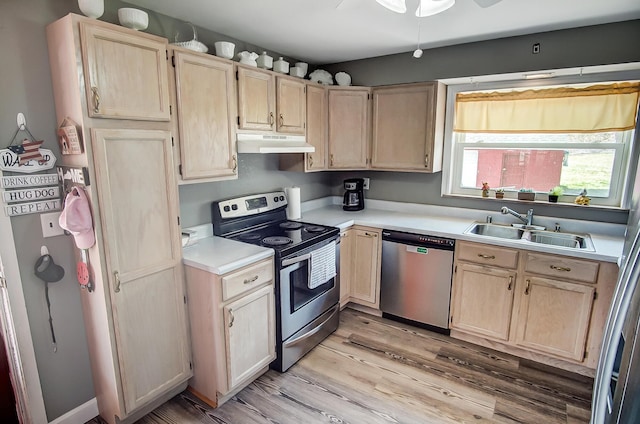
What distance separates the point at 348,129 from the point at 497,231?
1.63 m

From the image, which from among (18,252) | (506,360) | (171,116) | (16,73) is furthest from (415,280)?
(16,73)

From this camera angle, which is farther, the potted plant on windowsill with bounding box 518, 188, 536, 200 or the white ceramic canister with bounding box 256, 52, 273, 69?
the potted plant on windowsill with bounding box 518, 188, 536, 200

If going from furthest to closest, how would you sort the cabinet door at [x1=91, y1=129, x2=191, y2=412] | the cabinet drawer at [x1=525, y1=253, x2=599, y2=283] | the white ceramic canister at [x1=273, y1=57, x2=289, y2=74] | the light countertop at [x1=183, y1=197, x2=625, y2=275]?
1. the white ceramic canister at [x1=273, y1=57, x2=289, y2=74]
2. the cabinet drawer at [x1=525, y1=253, x2=599, y2=283]
3. the light countertop at [x1=183, y1=197, x2=625, y2=275]
4. the cabinet door at [x1=91, y1=129, x2=191, y2=412]

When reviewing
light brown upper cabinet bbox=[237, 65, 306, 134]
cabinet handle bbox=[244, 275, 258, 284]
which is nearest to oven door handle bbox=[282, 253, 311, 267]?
cabinet handle bbox=[244, 275, 258, 284]

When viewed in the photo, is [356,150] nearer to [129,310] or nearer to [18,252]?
[129,310]

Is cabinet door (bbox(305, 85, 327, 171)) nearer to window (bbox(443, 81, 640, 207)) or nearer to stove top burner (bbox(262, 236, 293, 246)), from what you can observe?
stove top burner (bbox(262, 236, 293, 246))

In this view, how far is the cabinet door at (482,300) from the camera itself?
2.60m

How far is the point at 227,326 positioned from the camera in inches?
80.4

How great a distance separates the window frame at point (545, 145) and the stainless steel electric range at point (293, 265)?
53.6 inches

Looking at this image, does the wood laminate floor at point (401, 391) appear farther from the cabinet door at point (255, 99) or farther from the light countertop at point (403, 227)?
the cabinet door at point (255, 99)

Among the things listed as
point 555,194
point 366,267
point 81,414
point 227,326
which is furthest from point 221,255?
point 555,194

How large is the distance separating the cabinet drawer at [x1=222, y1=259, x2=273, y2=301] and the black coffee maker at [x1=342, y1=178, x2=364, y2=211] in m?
1.50

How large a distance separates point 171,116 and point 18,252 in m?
1.02

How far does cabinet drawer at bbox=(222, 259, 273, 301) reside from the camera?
6.62 feet
